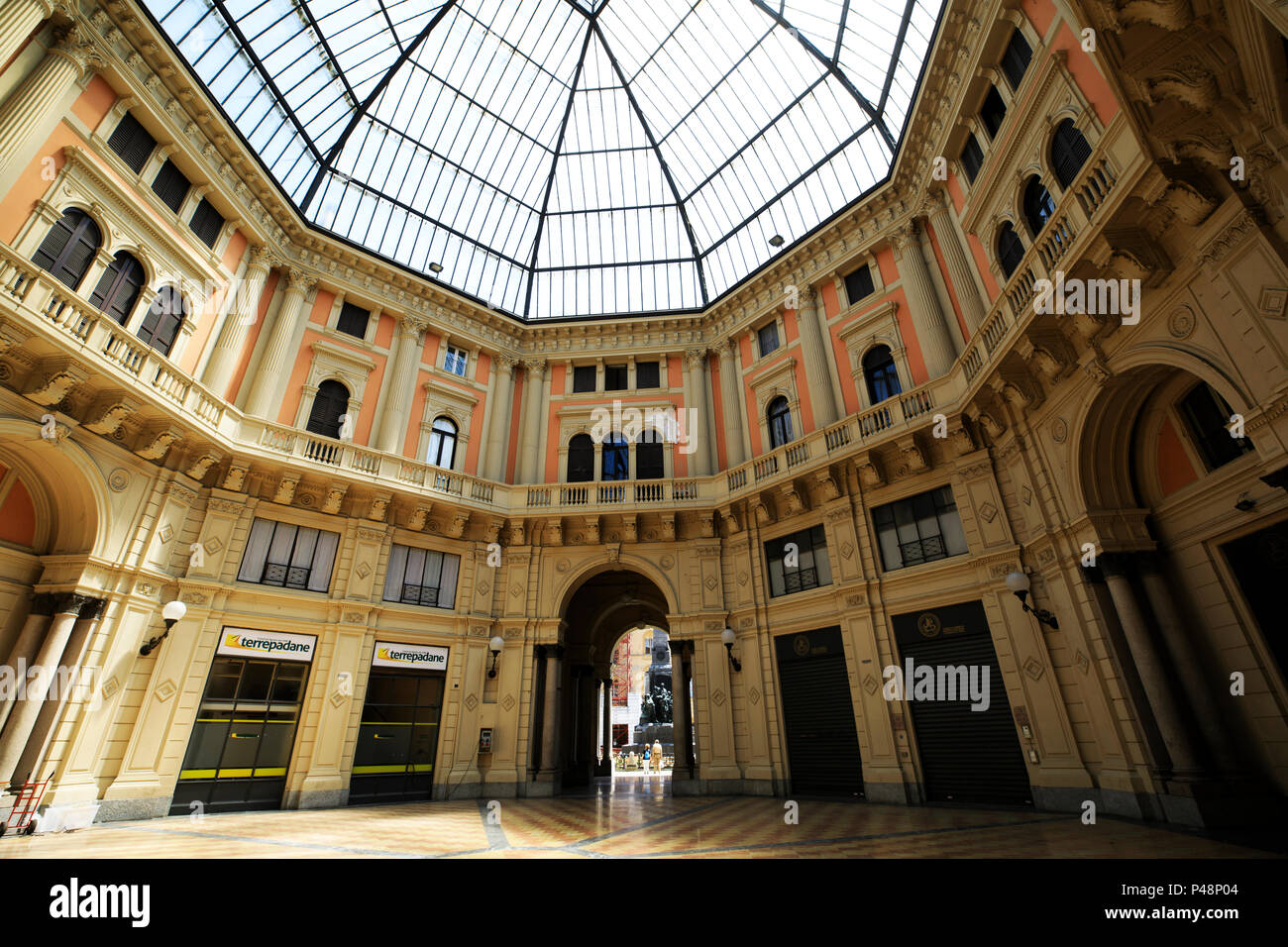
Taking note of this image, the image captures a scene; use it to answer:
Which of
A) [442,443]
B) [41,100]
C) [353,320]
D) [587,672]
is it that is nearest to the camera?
[41,100]

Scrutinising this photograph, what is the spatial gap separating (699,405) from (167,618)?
54.3 feet

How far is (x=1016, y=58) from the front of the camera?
12.1 m

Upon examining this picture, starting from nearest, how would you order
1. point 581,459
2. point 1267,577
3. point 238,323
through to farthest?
1. point 1267,577
2. point 238,323
3. point 581,459

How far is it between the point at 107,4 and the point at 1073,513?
2352cm

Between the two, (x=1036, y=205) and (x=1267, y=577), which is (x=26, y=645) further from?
(x=1036, y=205)

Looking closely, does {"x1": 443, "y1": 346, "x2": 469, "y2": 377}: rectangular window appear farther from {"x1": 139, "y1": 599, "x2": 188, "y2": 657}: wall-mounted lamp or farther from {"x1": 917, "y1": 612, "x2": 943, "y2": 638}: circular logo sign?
{"x1": 917, "y1": 612, "x2": 943, "y2": 638}: circular logo sign

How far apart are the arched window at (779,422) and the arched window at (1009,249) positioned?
7.41 meters

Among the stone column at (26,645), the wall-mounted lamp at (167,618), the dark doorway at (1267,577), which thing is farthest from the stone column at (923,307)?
the stone column at (26,645)

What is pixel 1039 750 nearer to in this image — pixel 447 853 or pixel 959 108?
pixel 447 853

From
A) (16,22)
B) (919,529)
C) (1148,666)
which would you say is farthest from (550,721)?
(16,22)

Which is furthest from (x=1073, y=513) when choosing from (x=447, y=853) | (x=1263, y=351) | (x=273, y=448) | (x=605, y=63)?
(x=605, y=63)

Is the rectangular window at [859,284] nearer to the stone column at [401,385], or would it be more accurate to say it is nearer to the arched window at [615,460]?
the arched window at [615,460]

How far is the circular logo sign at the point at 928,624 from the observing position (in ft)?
45.7

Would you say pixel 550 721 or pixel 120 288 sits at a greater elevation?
pixel 120 288
